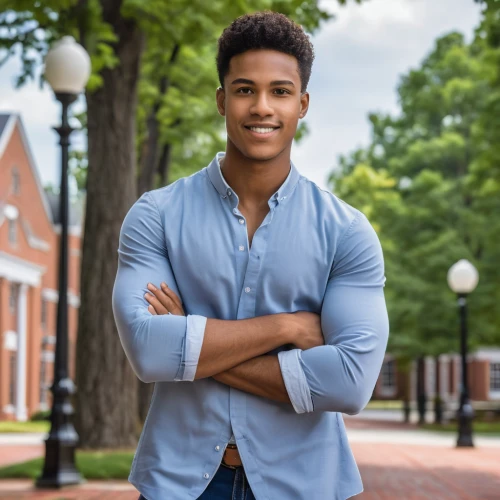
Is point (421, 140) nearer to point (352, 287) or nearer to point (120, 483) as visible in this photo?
point (120, 483)

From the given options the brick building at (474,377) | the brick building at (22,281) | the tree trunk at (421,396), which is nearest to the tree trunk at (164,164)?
the tree trunk at (421,396)

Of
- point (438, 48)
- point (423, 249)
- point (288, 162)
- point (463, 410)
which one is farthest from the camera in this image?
point (438, 48)

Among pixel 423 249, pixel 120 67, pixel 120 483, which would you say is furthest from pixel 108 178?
pixel 423 249

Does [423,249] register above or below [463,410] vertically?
above

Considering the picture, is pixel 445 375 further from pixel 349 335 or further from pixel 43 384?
pixel 349 335

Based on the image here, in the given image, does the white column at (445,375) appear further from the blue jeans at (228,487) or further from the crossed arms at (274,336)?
the blue jeans at (228,487)

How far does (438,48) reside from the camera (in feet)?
137

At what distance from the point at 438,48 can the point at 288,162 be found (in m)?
40.3

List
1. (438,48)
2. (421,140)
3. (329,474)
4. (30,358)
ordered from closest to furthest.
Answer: (329,474)
(421,140)
(438,48)
(30,358)

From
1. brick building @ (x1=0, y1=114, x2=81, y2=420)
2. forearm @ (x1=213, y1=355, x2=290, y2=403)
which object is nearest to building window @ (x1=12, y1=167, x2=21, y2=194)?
brick building @ (x1=0, y1=114, x2=81, y2=420)

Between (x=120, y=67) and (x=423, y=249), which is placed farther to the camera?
(x=423, y=249)

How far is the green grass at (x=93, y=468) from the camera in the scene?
12.9m

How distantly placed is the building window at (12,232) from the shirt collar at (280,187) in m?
43.0

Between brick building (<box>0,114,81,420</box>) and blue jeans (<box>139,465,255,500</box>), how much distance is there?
1582 inches
